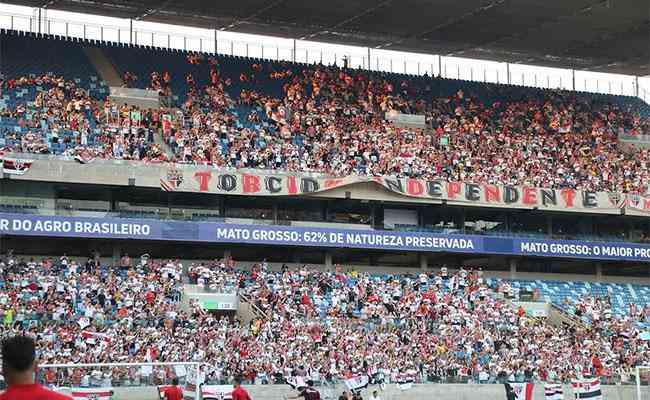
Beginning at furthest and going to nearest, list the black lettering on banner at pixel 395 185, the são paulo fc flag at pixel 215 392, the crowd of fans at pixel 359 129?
the black lettering on banner at pixel 395 185, the crowd of fans at pixel 359 129, the são paulo fc flag at pixel 215 392

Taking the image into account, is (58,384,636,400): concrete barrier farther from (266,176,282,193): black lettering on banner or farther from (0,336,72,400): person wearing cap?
(0,336,72,400): person wearing cap

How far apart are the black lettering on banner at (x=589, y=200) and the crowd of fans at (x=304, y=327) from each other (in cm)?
607

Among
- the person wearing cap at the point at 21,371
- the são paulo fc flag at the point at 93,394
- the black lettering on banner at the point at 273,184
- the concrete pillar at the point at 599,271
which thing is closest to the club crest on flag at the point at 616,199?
the concrete pillar at the point at 599,271

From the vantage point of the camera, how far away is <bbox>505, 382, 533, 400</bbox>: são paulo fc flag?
31031mm

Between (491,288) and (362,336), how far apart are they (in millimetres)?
9981

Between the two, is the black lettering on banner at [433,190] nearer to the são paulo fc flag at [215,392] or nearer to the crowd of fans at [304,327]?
the crowd of fans at [304,327]

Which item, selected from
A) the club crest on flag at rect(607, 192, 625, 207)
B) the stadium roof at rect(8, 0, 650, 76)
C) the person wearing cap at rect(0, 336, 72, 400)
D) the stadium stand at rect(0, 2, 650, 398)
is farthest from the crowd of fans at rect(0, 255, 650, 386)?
the person wearing cap at rect(0, 336, 72, 400)

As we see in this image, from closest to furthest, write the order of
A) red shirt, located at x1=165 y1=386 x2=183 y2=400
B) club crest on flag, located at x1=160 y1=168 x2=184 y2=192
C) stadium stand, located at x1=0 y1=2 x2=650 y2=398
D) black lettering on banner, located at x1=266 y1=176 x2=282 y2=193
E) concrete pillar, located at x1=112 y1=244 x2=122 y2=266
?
1. red shirt, located at x1=165 y1=386 x2=183 y2=400
2. stadium stand, located at x1=0 y1=2 x2=650 y2=398
3. club crest on flag, located at x1=160 y1=168 x2=184 y2=192
4. concrete pillar, located at x1=112 y1=244 x2=122 y2=266
5. black lettering on banner, located at x1=266 y1=176 x2=282 y2=193

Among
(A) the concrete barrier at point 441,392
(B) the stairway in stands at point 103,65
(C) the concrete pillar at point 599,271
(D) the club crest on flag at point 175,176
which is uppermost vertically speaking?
(B) the stairway in stands at point 103,65

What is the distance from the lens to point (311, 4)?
45.3m

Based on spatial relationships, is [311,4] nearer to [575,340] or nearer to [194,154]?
[194,154]

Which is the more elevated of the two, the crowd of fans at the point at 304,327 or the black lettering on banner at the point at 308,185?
the black lettering on banner at the point at 308,185

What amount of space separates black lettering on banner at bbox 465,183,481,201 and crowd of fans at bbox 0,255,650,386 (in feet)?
12.0

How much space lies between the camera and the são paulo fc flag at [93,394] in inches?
895
